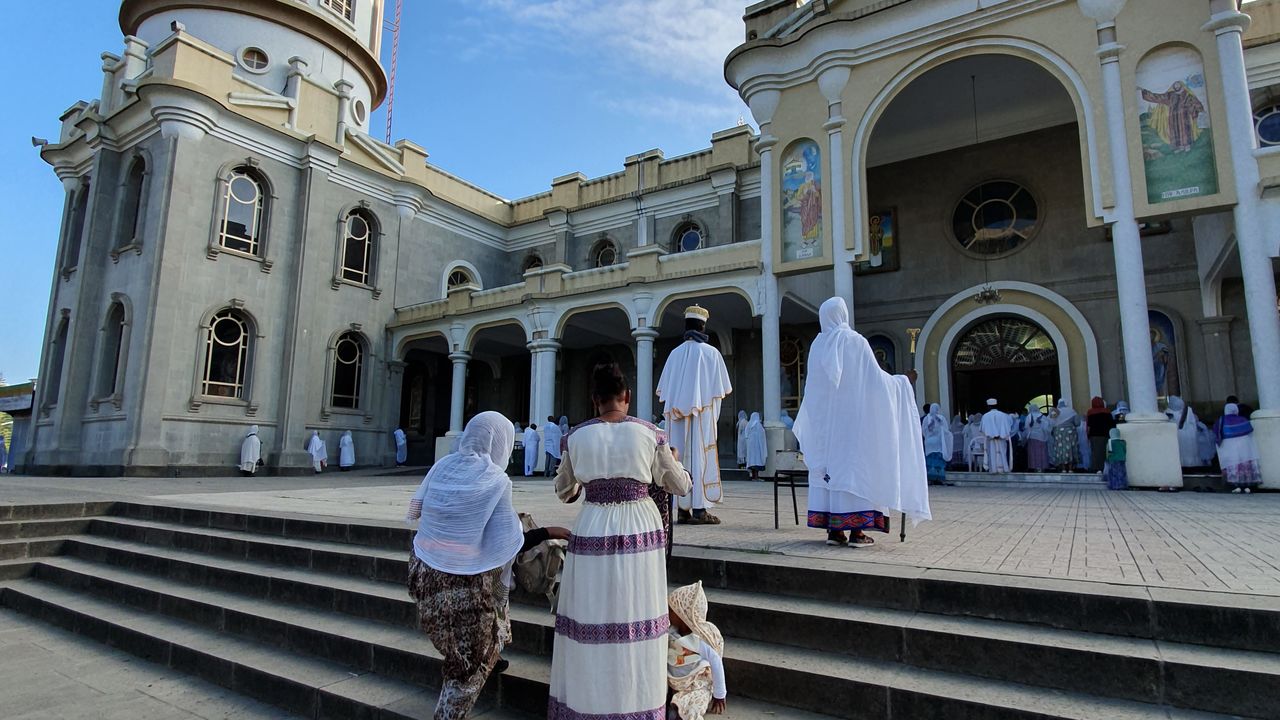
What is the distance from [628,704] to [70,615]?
547 centimetres

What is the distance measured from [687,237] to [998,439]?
419 inches

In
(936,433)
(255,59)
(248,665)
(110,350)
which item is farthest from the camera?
(255,59)

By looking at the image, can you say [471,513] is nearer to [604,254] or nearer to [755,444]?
[755,444]

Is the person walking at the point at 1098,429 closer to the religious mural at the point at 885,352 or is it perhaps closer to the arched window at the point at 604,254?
the religious mural at the point at 885,352

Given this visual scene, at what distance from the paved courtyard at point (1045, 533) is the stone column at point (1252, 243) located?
3.69 ft

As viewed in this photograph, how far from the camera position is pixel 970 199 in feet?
54.7

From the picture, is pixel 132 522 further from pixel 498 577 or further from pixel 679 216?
pixel 679 216

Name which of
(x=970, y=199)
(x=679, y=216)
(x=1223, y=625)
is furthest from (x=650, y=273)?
(x=1223, y=625)

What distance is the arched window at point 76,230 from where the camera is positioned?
754 inches

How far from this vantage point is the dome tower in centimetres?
1995

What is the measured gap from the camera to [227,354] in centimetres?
1745

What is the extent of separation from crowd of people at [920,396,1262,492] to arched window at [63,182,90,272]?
2327 cm

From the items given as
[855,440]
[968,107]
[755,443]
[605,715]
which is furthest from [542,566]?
[968,107]

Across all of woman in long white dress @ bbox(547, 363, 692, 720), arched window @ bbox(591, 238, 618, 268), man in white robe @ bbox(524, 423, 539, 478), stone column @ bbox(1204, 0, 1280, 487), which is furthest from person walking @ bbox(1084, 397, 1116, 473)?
arched window @ bbox(591, 238, 618, 268)
